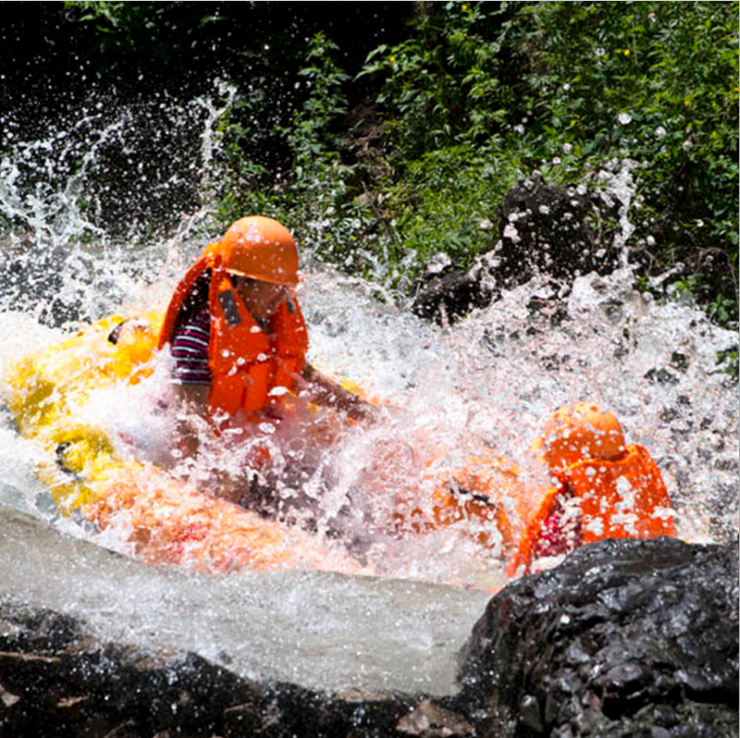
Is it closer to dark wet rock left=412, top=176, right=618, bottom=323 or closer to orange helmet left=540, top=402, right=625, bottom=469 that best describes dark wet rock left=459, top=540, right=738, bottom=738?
orange helmet left=540, top=402, right=625, bottom=469

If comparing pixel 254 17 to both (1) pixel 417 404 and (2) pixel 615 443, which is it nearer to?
(1) pixel 417 404

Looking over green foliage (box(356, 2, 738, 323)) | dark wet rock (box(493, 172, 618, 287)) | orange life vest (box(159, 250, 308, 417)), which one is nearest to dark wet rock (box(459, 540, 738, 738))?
orange life vest (box(159, 250, 308, 417))

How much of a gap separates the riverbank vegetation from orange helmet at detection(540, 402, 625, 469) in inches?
101

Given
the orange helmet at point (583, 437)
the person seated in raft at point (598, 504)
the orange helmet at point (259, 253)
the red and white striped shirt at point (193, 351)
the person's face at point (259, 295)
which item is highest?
the orange helmet at point (259, 253)

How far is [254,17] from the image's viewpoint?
10.6 metres

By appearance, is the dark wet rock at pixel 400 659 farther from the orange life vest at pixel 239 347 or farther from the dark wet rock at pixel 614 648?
the orange life vest at pixel 239 347

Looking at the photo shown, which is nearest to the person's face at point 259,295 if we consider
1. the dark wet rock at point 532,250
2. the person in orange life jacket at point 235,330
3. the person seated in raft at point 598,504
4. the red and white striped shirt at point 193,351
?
the person in orange life jacket at point 235,330

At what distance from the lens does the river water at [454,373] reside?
15.4ft

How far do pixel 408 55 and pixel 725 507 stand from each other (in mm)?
6075

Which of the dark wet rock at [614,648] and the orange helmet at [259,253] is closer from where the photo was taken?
the dark wet rock at [614,648]

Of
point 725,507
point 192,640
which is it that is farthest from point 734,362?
point 192,640

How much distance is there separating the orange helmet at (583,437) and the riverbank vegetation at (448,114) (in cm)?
258

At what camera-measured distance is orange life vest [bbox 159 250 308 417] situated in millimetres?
4641

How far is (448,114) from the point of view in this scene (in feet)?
30.5
